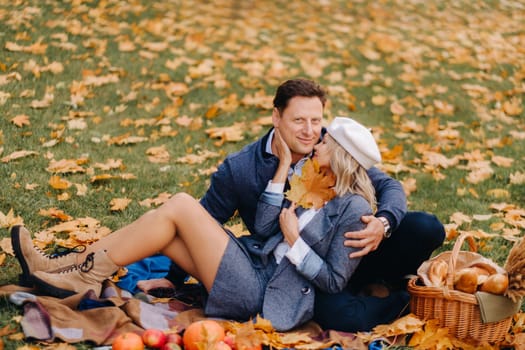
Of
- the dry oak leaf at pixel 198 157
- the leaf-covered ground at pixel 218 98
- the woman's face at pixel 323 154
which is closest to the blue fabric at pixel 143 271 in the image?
the leaf-covered ground at pixel 218 98

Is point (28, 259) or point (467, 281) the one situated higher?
point (467, 281)

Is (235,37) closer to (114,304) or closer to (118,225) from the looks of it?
(118,225)

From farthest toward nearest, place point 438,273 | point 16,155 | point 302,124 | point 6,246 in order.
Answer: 1. point 16,155
2. point 6,246
3. point 302,124
4. point 438,273

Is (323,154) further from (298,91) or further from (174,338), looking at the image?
(174,338)

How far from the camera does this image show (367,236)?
2891mm

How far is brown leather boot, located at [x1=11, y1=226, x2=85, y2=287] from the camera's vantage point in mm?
3059

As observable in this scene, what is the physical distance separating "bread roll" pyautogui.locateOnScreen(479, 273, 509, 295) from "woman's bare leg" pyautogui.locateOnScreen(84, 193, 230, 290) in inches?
49.3

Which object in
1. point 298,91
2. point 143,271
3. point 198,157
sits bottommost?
point 143,271

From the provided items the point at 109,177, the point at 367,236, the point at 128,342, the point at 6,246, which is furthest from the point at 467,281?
the point at 109,177

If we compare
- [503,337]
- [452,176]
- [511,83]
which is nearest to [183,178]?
[452,176]

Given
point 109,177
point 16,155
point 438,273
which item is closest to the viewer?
point 438,273

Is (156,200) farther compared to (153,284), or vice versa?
(156,200)

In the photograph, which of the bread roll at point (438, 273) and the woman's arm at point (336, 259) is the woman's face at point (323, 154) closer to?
the woman's arm at point (336, 259)

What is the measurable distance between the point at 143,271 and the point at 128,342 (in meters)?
0.97
